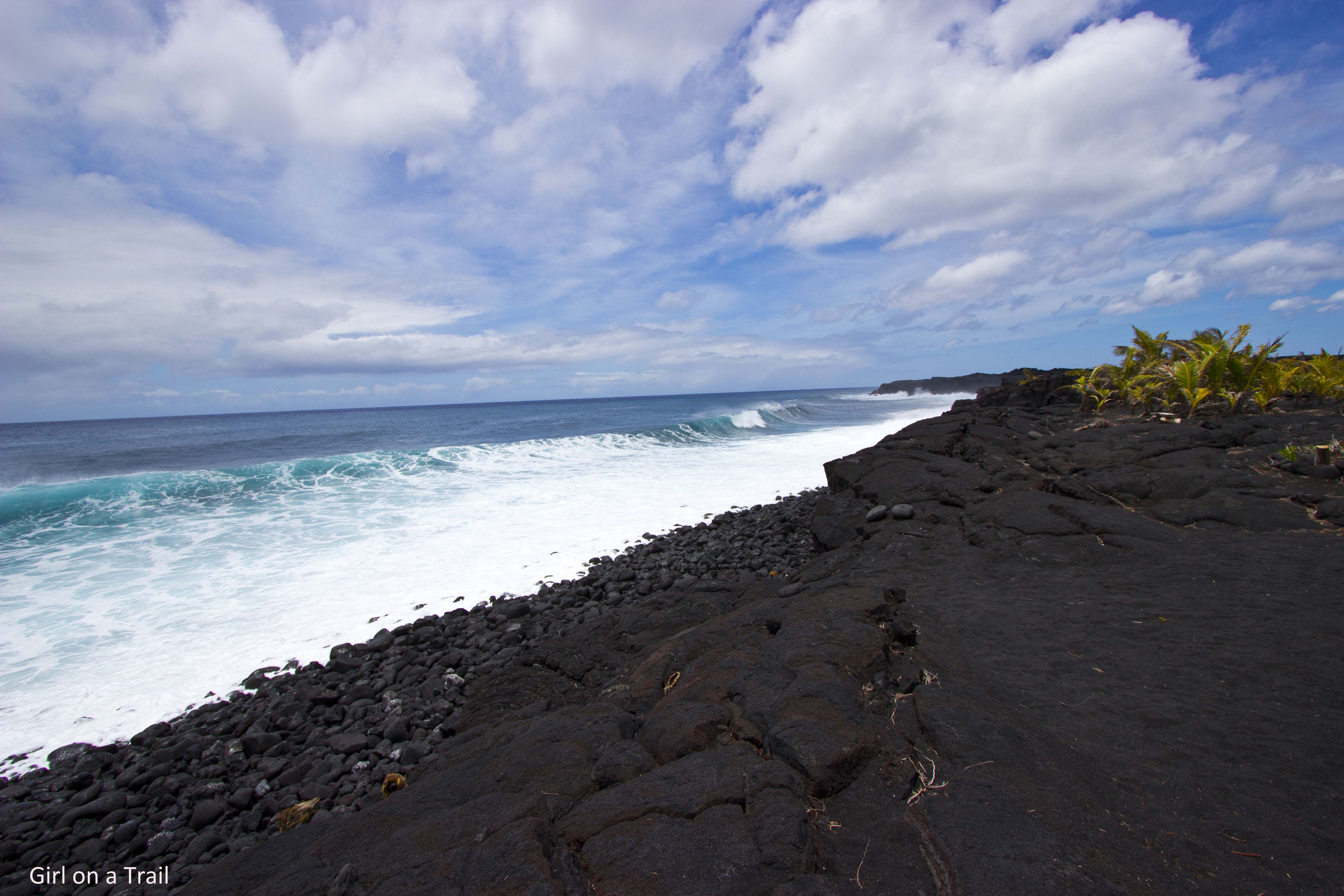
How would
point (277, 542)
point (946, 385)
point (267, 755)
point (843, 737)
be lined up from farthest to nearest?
point (946, 385) → point (277, 542) → point (267, 755) → point (843, 737)

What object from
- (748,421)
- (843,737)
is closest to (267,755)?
(843,737)

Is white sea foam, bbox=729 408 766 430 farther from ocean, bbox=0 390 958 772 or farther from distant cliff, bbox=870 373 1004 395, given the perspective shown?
distant cliff, bbox=870 373 1004 395

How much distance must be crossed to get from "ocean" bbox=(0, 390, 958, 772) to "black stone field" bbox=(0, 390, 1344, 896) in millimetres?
1010

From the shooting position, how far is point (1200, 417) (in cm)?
889

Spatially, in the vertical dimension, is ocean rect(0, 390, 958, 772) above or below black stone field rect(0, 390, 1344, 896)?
below

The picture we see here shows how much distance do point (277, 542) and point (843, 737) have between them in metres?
11.4

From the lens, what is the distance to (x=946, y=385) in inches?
3209

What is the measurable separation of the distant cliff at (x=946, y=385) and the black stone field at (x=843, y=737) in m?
74.6

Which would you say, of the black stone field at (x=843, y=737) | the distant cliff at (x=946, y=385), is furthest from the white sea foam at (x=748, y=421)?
the distant cliff at (x=946, y=385)

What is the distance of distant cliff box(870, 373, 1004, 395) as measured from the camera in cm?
7619

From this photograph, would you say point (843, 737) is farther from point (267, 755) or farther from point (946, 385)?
point (946, 385)

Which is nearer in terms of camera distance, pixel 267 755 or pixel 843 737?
pixel 843 737

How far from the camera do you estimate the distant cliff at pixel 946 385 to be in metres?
76.2

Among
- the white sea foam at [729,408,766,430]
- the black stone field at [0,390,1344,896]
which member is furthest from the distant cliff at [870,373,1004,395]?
the black stone field at [0,390,1344,896]
